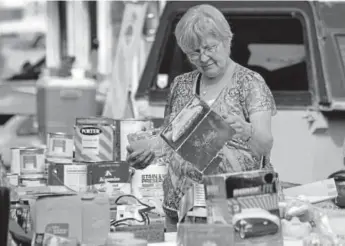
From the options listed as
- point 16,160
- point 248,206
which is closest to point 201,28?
point 248,206

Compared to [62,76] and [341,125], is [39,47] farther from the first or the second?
[341,125]

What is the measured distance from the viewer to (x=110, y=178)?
468 centimetres

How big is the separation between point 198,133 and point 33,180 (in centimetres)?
168

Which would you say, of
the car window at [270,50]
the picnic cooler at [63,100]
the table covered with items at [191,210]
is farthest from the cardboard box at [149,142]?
the picnic cooler at [63,100]

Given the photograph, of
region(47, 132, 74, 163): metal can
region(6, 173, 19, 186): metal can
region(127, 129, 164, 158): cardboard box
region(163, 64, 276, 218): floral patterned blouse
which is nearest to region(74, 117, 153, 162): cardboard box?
region(47, 132, 74, 163): metal can

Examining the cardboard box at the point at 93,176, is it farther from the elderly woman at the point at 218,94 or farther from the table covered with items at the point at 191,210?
the elderly woman at the point at 218,94

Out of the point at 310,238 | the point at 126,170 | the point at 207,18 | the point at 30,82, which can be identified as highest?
the point at 30,82

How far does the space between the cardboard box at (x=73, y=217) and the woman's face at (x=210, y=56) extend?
73cm

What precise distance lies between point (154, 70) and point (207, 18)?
9.12 feet

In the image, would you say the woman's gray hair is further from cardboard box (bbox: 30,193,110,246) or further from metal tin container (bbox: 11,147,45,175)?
metal tin container (bbox: 11,147,45,175)

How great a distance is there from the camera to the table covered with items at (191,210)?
3275 millimetres

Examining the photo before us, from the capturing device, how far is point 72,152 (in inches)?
199

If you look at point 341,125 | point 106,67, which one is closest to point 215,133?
point 341,125

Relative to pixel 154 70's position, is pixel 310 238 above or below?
below
